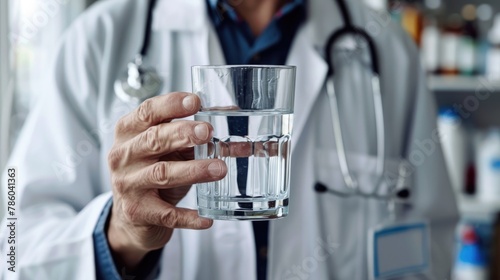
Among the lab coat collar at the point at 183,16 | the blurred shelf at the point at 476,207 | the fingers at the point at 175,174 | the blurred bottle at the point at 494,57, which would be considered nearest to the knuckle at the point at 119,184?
the fingers at the point at 175,174

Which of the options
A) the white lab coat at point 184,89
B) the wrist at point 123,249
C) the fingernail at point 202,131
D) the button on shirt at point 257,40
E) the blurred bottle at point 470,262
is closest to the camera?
the fingernail at point 202,131

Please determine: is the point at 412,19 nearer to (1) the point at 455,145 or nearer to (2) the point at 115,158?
(1) the point at 455,145

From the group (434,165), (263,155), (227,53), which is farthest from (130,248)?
(434,165)

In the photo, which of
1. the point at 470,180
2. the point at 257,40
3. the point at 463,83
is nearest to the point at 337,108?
the point at 257,40

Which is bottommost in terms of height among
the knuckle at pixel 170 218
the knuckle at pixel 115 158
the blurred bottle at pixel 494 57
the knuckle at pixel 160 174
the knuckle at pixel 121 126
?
the knuckle at pixel 170 218

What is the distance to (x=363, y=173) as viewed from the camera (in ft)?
3.59

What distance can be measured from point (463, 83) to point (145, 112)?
1.72 m

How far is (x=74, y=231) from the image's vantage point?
0.80 meters

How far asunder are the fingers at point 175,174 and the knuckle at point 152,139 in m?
0.01

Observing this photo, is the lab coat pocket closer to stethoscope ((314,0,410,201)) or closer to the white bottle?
stethoscope ((314,0,410,201))

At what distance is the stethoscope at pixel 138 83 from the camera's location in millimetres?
884

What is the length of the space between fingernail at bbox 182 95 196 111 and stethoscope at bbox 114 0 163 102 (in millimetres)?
325

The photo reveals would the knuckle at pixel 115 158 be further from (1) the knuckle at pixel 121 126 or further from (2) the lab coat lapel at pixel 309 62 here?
(2) the lab coat lapel at pixel 309 62

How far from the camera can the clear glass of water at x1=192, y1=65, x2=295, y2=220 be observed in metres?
0.55
